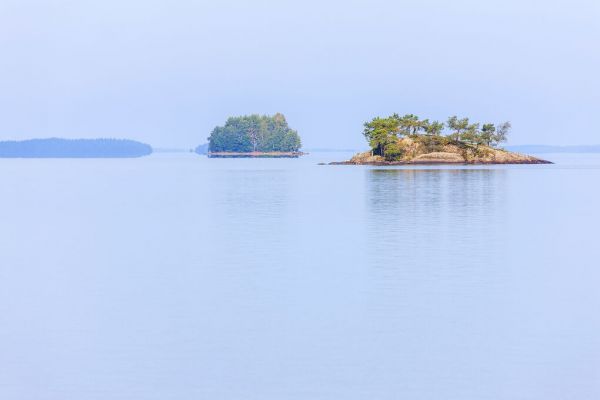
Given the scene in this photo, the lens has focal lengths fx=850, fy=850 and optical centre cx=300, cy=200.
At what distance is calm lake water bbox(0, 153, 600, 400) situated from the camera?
15711 mm

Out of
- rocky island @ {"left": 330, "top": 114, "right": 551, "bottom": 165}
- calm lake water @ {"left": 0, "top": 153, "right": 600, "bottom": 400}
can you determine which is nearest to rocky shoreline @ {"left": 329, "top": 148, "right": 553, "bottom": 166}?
rocky island @ {"left": 330, "top": 114, "right": 551, "bottom": 165}

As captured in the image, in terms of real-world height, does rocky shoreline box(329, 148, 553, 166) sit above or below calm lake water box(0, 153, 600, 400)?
below

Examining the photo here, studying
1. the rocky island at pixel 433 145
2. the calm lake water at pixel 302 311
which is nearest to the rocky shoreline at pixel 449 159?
the rocky island at pixel 433 145

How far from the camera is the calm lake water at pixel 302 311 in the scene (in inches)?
619

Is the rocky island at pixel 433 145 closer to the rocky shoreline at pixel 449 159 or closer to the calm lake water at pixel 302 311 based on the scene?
the rocky shoreline at pixel 449 159

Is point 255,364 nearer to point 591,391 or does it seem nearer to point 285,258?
point 591,391

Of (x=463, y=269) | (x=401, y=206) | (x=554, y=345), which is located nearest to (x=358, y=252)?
(x=463, y=269)

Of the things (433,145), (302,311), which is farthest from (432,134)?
(302,311)

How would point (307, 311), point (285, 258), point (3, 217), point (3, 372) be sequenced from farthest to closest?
point (3, 217)
point (285, 258)
point (307, 311)
point (3, 372)

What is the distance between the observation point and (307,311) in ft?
70.5

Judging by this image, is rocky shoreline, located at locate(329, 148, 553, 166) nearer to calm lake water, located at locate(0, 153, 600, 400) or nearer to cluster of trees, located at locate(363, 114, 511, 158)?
cluster of trees, located at locate(363, 114, 511, 158)

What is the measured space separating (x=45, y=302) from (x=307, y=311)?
24.6 ft

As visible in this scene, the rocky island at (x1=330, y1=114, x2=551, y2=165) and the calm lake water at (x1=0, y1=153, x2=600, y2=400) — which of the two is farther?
the rocky island at (x1=330, y1=114, x2=551, y2=165)

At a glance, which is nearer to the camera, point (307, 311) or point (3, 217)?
point (307, 311)
